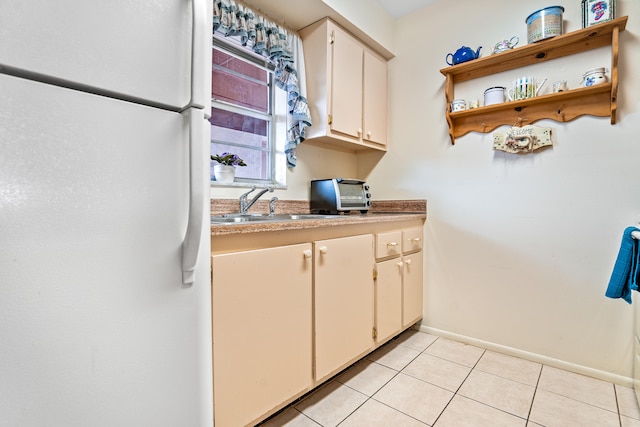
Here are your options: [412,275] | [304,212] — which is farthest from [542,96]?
[304,212]

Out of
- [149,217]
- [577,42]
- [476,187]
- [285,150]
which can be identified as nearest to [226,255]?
[149,217]

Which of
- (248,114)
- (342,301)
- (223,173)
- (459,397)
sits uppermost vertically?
(248,114)

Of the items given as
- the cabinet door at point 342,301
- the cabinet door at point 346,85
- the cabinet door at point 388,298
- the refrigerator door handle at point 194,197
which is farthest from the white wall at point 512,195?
the refrigerator door handle at point 194,197

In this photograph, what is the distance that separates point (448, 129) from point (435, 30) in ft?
2.53

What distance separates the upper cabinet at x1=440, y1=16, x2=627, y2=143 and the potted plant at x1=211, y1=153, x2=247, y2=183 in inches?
59.7

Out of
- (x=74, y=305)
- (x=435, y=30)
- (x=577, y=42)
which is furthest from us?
(x=435, y=30)

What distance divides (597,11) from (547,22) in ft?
0.70

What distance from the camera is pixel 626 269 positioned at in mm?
1302

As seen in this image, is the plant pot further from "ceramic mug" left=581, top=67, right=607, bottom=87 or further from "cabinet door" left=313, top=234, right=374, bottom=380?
"ceramic mug" left=581, top=67, right=607, bottom=87

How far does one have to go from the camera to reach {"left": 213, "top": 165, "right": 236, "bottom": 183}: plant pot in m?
1.74

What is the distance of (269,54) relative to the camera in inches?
74.6

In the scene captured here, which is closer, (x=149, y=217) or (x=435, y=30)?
(x=149, y=217)

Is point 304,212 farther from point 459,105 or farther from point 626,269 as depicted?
point 626,269

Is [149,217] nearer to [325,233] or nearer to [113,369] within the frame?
[113,369]
